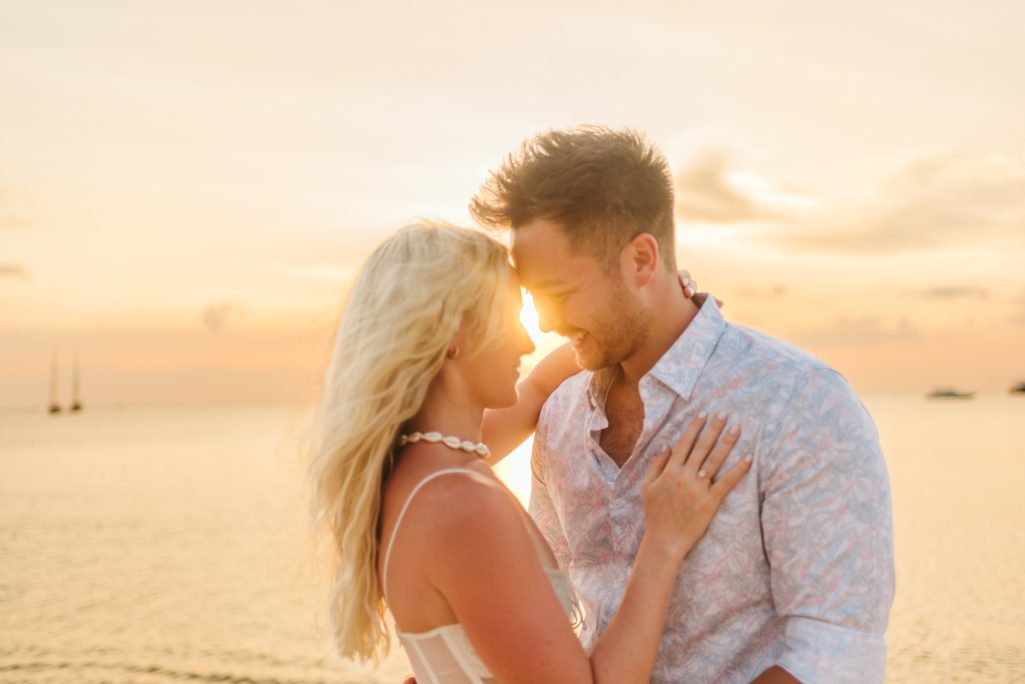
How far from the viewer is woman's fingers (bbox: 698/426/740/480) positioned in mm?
3104

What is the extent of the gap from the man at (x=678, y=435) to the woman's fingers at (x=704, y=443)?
0.17 feet

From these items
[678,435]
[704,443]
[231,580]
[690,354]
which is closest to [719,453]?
[704,443]

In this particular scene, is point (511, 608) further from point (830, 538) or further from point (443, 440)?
point (830, 538)

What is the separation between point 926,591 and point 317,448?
14.4 metres

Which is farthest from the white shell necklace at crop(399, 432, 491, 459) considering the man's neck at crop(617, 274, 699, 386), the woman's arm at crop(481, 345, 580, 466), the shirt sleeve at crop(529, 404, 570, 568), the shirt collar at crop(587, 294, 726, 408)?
the woman's arm at crop(481, 345, 580, 466)

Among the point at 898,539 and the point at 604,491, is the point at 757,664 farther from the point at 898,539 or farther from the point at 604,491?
the point at 898,539

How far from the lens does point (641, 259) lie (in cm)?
352

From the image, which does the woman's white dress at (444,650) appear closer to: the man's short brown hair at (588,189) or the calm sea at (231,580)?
the calm sea at (231,580)

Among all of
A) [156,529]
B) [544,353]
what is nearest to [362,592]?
[544,353]

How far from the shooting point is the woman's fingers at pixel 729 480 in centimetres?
307

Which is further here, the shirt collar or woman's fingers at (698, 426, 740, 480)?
the shirt collar

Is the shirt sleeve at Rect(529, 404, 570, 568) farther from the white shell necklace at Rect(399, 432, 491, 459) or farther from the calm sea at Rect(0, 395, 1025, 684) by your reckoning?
the white shell necklace at Rect(399, 432, 491, 459)

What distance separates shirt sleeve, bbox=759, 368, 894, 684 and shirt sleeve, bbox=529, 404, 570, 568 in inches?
42.9

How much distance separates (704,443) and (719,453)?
0.21 ft
